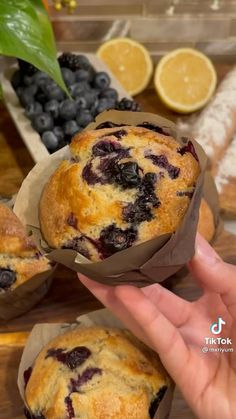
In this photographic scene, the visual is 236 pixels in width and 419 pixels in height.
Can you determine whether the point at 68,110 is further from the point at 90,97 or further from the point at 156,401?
the point at 156,401

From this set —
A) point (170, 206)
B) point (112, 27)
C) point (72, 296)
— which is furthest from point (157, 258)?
point (112, 27)

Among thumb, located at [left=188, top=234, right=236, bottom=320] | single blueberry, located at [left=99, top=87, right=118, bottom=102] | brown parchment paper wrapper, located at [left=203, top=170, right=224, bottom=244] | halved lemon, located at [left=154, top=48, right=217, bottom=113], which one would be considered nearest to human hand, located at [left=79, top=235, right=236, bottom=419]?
thumb, located at [left=188, top=234, right=236, bottom=320]

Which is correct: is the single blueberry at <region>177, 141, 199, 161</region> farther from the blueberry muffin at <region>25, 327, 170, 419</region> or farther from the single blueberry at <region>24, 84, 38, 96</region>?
the single blueberry at <region>24, 84, 38, 96</region>

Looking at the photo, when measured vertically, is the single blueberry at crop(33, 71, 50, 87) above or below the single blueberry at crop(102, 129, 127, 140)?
below

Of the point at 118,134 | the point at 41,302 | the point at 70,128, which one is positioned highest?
the point at 118,134

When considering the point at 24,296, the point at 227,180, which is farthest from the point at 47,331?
the point at 227,180

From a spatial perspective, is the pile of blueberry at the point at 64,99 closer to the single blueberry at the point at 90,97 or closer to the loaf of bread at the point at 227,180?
the single blueberry at the point at 90,97

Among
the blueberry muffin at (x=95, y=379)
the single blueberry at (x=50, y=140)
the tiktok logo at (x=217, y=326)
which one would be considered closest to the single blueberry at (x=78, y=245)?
the blueberry muffin at (x=95, y=379)
